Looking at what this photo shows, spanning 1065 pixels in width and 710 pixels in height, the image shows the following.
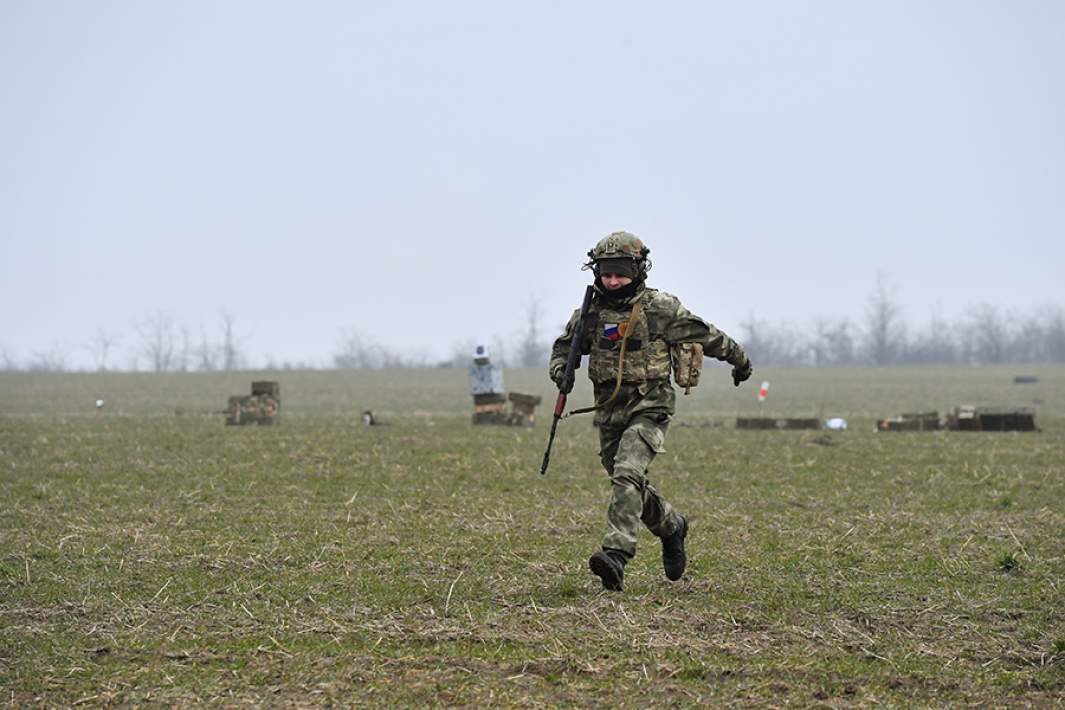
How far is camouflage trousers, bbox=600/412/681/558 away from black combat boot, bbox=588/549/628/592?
0.15ft

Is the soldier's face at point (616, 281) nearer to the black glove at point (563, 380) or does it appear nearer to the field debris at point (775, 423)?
the black glove at point (563, 380)

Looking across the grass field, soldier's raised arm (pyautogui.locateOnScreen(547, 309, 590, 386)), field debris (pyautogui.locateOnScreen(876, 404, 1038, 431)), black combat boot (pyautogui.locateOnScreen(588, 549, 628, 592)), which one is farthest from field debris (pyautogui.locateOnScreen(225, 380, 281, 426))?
black combat boot (pyautogui.locateOnScreen(588, 549, 628, 592))

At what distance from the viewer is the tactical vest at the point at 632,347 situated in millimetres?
8781

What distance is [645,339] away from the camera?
8812 mm

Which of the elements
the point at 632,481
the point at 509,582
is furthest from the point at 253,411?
the point at 632,481

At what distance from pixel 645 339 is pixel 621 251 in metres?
0.59

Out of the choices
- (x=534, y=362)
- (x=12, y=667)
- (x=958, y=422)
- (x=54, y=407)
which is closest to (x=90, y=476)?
(x=12, y=667)

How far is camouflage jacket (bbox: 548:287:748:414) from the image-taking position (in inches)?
346

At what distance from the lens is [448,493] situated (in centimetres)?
1511

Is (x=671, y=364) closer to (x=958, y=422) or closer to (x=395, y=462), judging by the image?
(x=395, y=462)

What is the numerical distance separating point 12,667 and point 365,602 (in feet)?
7.50

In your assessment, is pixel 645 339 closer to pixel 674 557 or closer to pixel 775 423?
pixel 674 557

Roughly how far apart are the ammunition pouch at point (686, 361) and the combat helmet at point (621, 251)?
535mm

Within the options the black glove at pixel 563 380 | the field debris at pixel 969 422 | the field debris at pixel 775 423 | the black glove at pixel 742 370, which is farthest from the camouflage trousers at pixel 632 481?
the field debris at pixel 969 422
